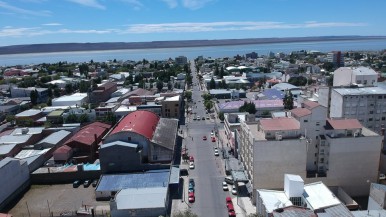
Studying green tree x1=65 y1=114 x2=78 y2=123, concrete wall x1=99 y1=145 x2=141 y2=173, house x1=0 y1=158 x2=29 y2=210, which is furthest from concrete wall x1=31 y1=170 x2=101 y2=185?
green tree x1=65 y1=114 x2=78 y2=123

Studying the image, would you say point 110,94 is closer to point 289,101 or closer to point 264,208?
point 289,101

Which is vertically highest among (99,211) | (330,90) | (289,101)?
(330,90)

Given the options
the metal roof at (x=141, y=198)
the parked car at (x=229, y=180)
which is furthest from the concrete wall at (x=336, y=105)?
the metal roof at (x=141, y=198)

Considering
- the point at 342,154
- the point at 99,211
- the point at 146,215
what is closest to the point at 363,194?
the point at 342,154

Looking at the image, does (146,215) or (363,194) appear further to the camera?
(363,194)

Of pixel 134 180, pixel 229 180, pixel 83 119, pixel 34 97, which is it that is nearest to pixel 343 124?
pixel 229 180

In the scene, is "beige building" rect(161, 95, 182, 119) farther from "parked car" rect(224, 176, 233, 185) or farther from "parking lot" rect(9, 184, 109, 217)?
"parking lot" rect(9, 184, 109, 217)

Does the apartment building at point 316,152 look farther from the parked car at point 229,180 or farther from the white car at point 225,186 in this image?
the parked car at point 229,180
